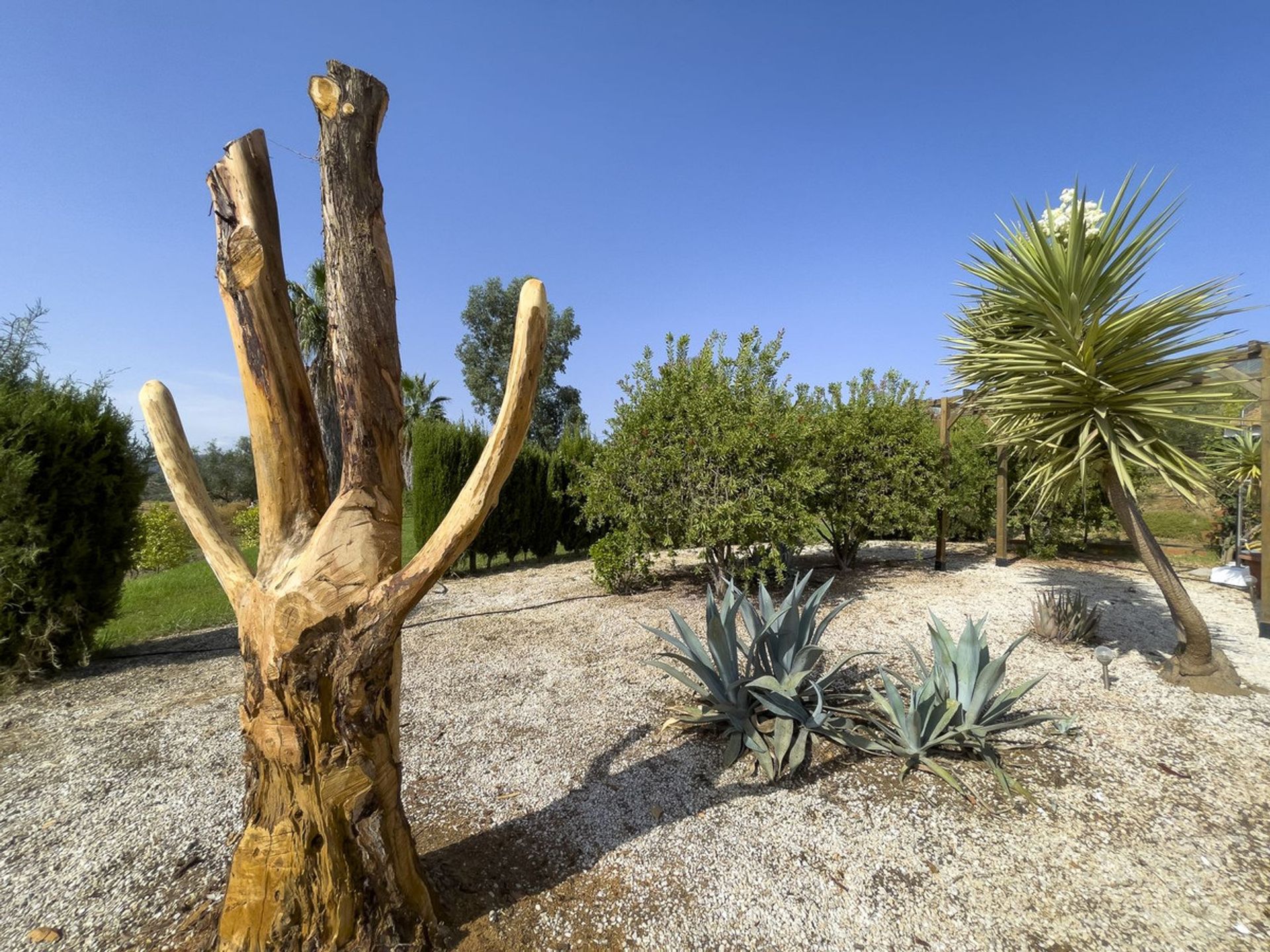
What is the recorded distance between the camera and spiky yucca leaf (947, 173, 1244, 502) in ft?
12.3

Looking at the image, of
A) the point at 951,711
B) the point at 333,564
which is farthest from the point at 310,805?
the point at 951,711

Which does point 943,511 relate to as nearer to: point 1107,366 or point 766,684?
point 1107,366

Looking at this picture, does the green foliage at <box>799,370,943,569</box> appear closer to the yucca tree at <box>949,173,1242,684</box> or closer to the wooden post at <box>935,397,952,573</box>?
the wooden post at <box>935,397,952,573</box>

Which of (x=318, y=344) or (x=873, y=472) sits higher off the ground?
(x=318, y=344)

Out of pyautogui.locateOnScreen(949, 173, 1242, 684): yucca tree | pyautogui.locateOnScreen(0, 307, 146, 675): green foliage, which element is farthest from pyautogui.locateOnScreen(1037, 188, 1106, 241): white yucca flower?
pyautogui.locateOnScreen(0, 307, 146, 675): green foliage

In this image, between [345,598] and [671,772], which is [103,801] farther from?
[671,772]

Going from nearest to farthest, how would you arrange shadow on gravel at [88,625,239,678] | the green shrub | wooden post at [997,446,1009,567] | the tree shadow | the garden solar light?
the tree shadow, the garden solar light, shadow on gravel at [88,625,239,678], the green shrub, wooden post at [997,446,1009,567]

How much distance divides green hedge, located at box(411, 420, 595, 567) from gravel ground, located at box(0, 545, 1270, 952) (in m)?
4.76

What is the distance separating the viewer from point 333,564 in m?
1.59

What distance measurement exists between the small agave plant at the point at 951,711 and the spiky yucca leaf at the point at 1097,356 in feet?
6.51

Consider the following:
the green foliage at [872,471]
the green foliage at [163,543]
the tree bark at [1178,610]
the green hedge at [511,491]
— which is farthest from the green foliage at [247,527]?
the tree bark at [1178,610]

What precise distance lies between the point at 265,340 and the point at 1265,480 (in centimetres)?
730

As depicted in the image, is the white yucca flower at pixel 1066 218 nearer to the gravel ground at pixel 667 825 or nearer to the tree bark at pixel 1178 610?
the tree bark at pixel 1178 610

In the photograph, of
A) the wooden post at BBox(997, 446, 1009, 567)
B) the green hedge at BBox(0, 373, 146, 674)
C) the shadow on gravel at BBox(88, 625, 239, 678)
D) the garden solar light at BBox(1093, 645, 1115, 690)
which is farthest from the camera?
the wooden post at BBox(997, 446, 1009, 567)
